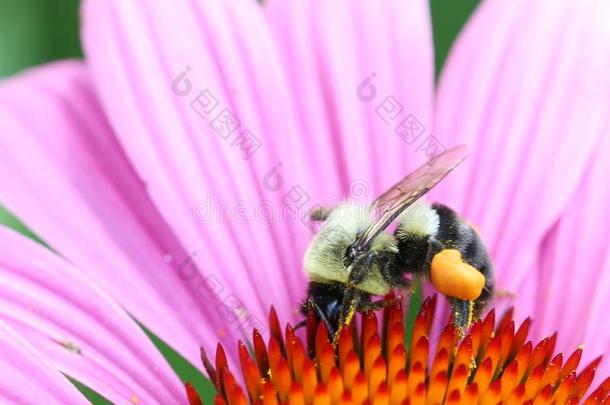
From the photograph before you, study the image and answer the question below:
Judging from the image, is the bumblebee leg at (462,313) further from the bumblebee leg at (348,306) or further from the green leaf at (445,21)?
the green leaf at (445,21)

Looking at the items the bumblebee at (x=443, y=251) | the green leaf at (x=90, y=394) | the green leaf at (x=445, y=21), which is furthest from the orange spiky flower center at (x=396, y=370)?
the green leaf at (x=445, y=21)

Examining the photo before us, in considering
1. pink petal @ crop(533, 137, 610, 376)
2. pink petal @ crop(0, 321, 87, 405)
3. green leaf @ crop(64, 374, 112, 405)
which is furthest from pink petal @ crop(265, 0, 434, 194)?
pink petal @ crop(0, 321, 87, 405)

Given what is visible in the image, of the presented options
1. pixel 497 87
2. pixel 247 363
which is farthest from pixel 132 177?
pixel 497 87

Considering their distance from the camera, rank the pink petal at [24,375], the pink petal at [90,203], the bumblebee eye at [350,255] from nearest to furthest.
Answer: the pink petal at [24,375] < the bumblebee eye at [350,255] < the pink petal at [90,203]

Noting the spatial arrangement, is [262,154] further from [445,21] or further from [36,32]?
[445,21]

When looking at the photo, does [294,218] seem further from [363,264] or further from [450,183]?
[363,264]
